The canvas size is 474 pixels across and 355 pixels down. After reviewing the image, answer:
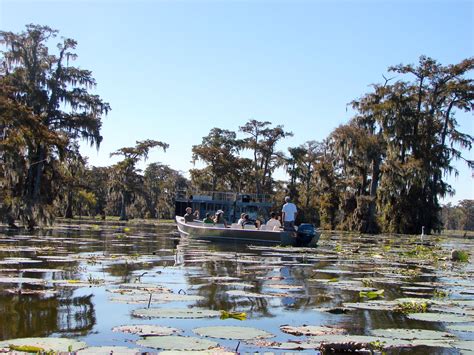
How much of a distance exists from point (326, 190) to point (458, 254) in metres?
39.4

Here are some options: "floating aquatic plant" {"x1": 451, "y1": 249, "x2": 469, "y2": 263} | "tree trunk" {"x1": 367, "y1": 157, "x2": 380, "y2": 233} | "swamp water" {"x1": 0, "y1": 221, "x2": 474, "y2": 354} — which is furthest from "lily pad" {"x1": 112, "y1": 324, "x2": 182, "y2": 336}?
"tree trunk" {"x1": 367, "y1": 157, "x2": 380, "y2": 233}

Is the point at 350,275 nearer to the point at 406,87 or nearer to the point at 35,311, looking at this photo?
the point at 35,311

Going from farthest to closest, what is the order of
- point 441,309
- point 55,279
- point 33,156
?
point 33,156
point 55,279
point 441,309

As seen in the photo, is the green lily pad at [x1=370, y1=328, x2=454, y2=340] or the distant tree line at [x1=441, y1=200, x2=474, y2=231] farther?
the distant tree line at [x1=441, y1=200, x2=474, y2=231]

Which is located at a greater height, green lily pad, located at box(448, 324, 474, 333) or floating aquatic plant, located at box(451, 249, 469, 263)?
floating aquatic plant, located at box(451, 249, 469, 263)

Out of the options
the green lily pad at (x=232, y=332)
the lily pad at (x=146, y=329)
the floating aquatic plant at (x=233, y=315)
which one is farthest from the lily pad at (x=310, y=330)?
the lily pad at (x=146, y=329)

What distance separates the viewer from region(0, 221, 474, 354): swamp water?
4.14 m

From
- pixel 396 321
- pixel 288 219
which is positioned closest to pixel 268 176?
pixel 288 219

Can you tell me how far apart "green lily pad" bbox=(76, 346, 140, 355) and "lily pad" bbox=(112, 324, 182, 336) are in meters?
0.55

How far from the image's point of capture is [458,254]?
1409 centimetres

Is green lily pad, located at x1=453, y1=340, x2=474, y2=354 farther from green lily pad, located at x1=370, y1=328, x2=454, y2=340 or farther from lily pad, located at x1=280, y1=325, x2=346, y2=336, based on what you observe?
lily pad, located at x1=280, y1=325, x2=346, y2=336

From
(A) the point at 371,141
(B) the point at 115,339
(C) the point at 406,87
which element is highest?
(C) the point at 406,87

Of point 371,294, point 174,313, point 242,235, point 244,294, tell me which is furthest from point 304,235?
point 174,313

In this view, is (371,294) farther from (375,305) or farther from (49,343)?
(49,343)
